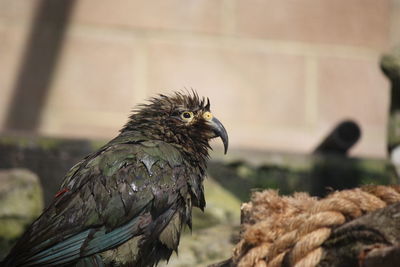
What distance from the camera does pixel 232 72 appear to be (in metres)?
8.14

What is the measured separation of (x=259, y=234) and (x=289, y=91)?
16.7 ft

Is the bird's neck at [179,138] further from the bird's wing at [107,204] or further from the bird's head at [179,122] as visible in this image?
the bird's wing at [107,204]

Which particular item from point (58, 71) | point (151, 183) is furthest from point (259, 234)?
point (58, 71)

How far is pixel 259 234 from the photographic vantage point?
327 cm

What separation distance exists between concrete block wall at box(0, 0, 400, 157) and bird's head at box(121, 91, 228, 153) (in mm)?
2797

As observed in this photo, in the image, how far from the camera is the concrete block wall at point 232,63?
7.70m

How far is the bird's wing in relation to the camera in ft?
13.6

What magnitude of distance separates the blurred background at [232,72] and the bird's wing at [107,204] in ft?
8.19

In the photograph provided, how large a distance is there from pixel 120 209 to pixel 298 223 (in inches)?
53.3

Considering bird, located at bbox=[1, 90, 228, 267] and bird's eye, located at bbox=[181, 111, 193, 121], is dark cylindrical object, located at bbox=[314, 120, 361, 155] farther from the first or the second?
bird, located at bbox=[1, 90, 228, 267]

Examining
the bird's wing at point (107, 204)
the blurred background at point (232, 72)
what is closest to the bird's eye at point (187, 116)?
the bird's wing at point (107, 204)

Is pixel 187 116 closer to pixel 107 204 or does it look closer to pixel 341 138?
pixel 107 204

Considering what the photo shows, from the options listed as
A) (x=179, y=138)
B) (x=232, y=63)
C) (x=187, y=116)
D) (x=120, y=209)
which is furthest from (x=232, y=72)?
(x=120, y=209)

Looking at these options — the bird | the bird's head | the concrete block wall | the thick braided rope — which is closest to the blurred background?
the concrete block wall
